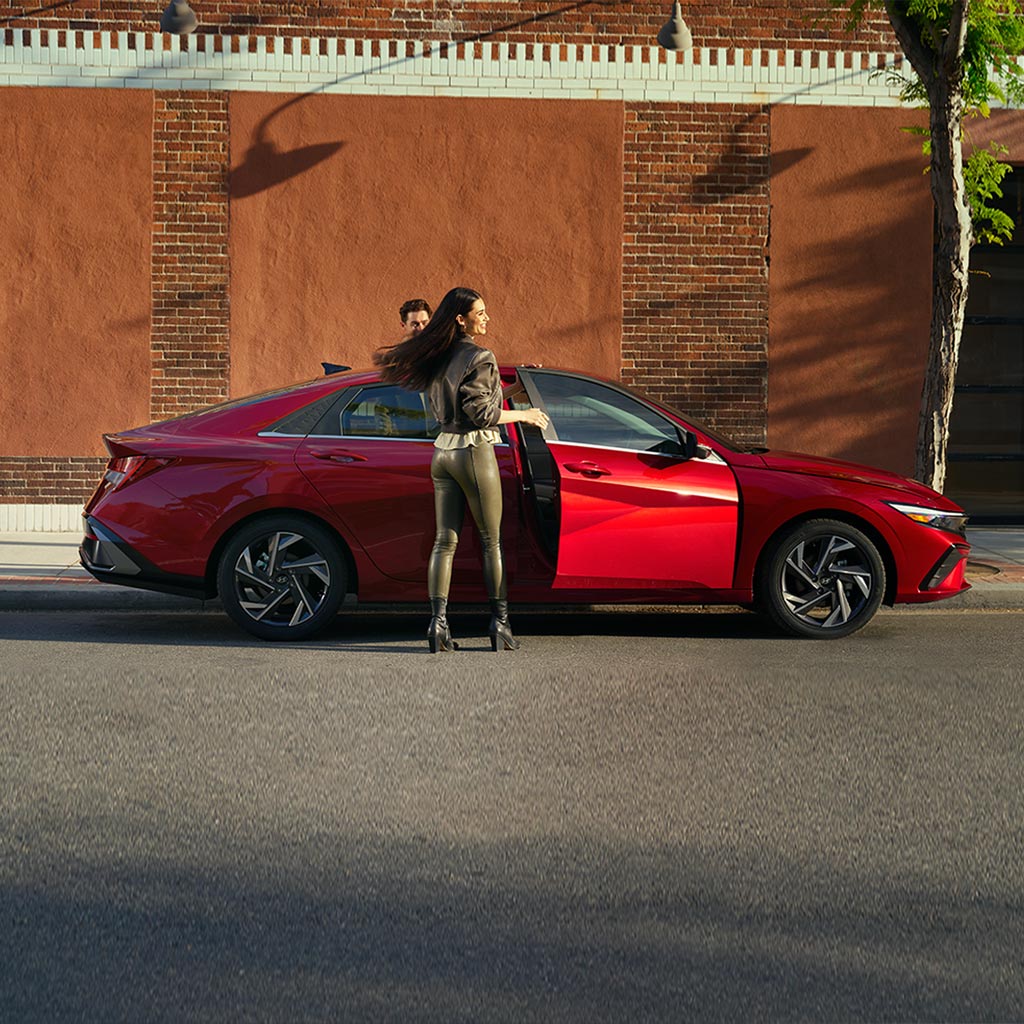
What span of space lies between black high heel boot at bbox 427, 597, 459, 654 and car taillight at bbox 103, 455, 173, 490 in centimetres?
170

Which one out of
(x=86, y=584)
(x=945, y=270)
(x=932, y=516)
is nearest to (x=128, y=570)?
(x=86, y=584)

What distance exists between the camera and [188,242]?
14.4 meters

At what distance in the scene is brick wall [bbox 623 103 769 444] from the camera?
14.6 m

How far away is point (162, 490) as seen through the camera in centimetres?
854

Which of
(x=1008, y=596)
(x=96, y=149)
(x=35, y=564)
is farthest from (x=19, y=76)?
(x=1008, y=596)

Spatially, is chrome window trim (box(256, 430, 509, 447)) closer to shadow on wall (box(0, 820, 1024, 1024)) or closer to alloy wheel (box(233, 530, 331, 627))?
alloy wheel (box(233, 530, 331, 627))

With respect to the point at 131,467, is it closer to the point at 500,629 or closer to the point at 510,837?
the point at 500,629

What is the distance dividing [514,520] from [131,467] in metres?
2.14

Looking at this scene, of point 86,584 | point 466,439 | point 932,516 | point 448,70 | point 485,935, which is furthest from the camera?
point 448,70

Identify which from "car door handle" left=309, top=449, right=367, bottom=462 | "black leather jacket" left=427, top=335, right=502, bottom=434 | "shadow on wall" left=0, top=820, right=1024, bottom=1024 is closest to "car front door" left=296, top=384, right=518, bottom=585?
"car door handle" left=309, top=449, right=367, bottom=462

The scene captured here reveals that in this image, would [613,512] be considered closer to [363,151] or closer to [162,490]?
[162,490]

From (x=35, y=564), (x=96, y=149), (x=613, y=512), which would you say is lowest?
(x=35, y=564)

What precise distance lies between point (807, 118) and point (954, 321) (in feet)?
11.9

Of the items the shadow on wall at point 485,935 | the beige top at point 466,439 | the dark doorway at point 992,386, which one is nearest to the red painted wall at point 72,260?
the beige top at point 466,439
